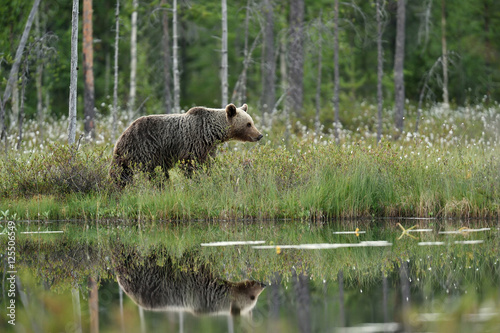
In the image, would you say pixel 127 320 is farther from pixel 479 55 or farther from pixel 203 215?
pixel 479 55

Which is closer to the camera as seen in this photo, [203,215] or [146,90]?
[203,215]

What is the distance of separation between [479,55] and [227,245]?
28608mm

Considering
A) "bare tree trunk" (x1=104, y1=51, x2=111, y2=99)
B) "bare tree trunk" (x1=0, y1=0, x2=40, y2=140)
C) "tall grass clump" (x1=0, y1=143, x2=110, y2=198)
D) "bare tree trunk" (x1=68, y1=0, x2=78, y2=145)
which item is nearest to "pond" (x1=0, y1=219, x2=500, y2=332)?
"tall grass clump" (x1=0, y1=143, x2=110, y2=198)

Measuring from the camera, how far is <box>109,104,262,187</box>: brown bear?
12328mm

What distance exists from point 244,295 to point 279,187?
602 centimetres

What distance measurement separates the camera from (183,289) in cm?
628

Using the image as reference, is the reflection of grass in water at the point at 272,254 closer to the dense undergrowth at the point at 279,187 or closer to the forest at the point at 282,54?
the dense undergrowth at the point at 279,187

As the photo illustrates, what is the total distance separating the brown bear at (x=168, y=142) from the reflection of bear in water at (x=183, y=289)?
4.89m

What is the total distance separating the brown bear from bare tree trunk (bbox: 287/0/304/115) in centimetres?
1128

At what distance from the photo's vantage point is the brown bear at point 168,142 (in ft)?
40.4

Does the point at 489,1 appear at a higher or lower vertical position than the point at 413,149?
higher

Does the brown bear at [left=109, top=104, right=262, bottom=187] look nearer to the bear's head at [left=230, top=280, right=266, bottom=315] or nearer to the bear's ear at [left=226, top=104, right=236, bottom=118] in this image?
the bear's ear at [left=226, top=104, right=236, bottom=118]

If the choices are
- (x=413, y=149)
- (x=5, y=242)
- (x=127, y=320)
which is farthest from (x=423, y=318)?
(x=413, y=149)

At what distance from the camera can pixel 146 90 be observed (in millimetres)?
32594
